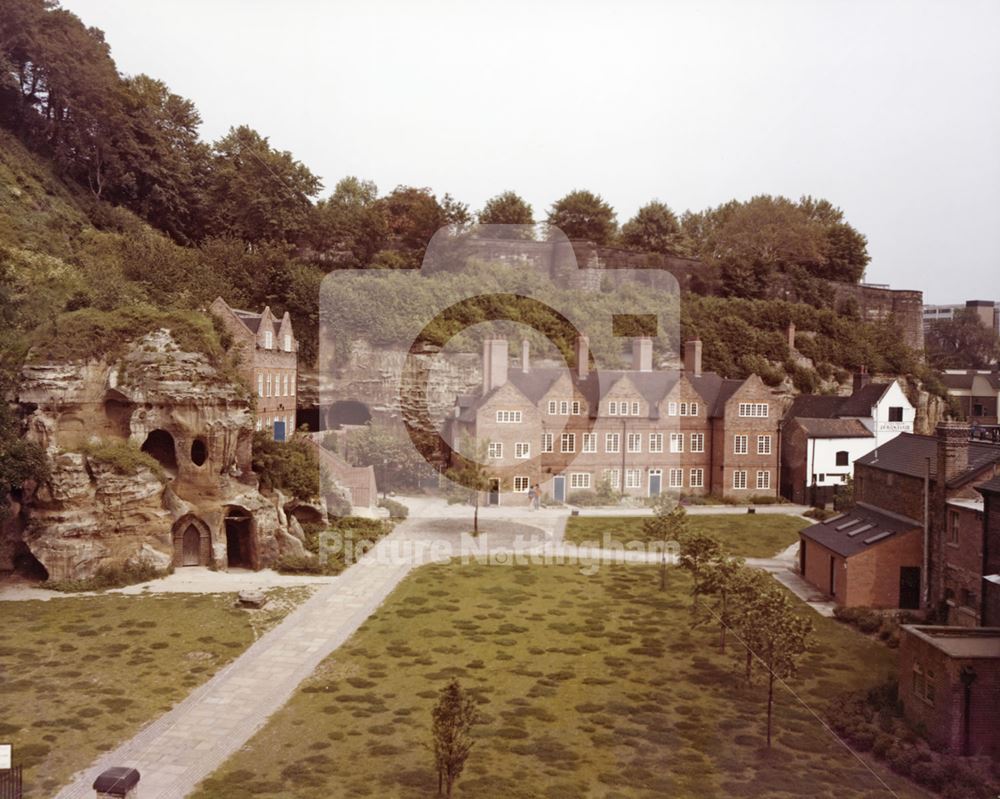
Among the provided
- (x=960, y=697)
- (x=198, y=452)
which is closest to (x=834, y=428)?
(x=960, y=697)

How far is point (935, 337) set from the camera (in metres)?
115

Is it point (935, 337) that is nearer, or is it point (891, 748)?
point (891, 748)

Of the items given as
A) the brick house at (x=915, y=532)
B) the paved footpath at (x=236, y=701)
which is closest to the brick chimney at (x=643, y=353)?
the brick house at (x=915, y=532)

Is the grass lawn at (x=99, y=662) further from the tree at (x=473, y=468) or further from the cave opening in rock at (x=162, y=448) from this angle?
the tree at (x=473, y=468)

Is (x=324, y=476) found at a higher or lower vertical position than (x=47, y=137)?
lower

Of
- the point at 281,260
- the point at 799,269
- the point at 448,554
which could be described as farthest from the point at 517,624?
the point at 799,269

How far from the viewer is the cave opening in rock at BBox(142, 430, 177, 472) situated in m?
36.0

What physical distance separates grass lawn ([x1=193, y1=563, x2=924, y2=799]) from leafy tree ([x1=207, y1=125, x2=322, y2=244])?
44487 millimetres

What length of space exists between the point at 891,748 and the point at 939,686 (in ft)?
7.66

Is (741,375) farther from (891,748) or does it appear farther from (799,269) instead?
(891,748)

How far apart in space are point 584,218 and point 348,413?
34705 millimetres

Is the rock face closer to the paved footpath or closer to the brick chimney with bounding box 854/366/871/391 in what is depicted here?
the paved footpath

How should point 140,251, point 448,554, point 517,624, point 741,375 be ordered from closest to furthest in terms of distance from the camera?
point 517,624 < point 448,554 < point 140,251 < point 741,375

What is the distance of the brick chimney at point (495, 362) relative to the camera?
54.1m
